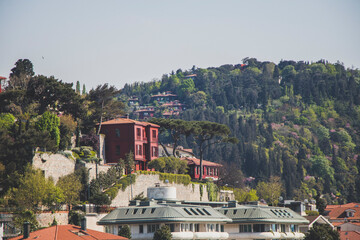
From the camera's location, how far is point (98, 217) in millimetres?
83625

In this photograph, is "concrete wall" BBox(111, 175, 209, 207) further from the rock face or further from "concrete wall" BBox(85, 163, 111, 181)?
the rock face

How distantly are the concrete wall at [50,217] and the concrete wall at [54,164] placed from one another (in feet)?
16.7

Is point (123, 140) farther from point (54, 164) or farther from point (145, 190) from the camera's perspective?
point (54, 164)

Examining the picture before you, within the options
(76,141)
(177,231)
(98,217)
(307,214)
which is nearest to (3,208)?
(98,217)

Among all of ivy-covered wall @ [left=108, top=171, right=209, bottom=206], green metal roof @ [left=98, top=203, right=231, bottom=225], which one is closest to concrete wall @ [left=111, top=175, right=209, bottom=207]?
ivy-covered wall @ [left=108, top=171, right=209, bottom=206]

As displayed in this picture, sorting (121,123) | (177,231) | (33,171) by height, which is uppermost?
(121,123)

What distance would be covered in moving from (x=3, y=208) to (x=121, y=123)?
33159 mm

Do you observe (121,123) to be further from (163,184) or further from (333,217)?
(333,217)

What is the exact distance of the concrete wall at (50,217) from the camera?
76.2m

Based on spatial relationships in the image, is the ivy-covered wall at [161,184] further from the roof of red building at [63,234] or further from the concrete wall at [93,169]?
the roof of red building at [63,234]

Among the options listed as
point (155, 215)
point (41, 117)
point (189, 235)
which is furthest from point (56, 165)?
point (189, 235)

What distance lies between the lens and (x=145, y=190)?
9806 centimetres

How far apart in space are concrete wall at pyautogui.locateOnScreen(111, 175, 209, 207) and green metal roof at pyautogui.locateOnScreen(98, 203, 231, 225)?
909cm

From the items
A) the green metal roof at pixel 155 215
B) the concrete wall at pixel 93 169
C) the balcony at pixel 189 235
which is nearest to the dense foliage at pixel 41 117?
the concrete wall at pixel 93 169
